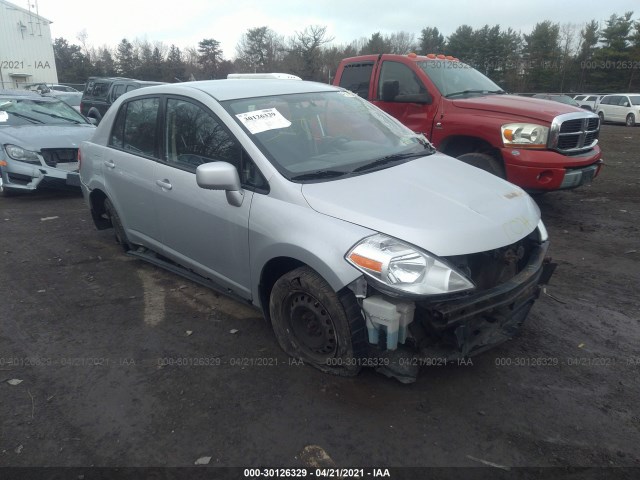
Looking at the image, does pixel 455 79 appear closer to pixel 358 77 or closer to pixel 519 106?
pixel 519 106

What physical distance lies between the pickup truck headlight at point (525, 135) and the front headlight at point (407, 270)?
3.50m

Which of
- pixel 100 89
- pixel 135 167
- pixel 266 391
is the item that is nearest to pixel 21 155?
pixel 135 167

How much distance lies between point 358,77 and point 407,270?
5443 mm

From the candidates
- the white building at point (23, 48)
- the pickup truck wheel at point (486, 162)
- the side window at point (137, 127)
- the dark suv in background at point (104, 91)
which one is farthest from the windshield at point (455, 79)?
the white building at point (23, 48)

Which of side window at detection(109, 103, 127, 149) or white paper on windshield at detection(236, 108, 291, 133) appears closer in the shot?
white paper on windshield at detection(236, 108, 291, 133)

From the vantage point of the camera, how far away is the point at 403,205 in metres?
2.78

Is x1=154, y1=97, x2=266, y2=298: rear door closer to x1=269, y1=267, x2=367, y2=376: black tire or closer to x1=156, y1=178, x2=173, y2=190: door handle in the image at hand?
x1=156, y1=178, x2=173, y2=190: door handle

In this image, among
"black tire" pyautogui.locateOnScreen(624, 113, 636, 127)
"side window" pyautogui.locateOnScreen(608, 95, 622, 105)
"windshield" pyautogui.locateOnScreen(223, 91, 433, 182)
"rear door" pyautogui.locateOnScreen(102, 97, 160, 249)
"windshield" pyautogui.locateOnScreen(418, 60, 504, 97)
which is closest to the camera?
"windshield" pyautogui.locateOnScreen(223, 91, 433, 182)

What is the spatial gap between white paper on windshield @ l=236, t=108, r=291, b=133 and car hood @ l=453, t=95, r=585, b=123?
3.27 meters

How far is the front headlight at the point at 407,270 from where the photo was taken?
2457 mm

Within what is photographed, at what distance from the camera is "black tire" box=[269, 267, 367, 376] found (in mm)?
2662

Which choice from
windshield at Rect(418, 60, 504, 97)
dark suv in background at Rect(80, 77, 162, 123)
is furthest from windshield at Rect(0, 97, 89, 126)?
windshield at Rect(418, 60, 504, 97)

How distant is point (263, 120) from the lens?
3.34 m

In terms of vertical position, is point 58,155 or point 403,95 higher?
point 403,95
